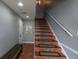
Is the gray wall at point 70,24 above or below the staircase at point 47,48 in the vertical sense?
above

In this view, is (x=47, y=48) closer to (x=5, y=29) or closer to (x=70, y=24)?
(x=70, y=24)

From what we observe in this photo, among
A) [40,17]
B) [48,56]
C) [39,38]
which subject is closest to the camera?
[48,56]

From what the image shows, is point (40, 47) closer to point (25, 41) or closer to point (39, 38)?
point (39, 38)

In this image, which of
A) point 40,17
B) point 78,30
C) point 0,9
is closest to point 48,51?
point 78,30

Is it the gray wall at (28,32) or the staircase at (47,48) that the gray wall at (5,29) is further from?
the gray wall at (28,32)

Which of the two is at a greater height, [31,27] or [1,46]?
[31,27]

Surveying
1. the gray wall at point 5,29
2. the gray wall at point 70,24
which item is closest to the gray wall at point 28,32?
the gray wall at point 5,29

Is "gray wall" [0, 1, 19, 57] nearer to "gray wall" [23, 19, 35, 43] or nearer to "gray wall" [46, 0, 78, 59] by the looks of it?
"gray wall" [46, 0, 78, 59]

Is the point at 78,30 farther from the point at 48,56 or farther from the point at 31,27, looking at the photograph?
the point at 31,27

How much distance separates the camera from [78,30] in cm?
197

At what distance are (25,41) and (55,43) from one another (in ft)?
23.7

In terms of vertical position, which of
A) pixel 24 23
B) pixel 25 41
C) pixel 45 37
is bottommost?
pixel 25 41

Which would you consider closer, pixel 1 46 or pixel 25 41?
pixel 1 46

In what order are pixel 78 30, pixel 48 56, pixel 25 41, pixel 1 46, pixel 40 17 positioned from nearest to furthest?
pixel 78 30 < pixel 48 56 < pixel 1 46 < pixel 40 17 < pixel 25 41
